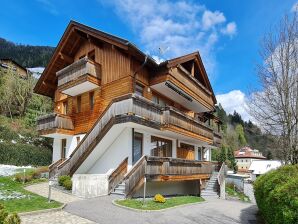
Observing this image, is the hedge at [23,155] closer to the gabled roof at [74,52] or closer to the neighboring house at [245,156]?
the gabled roof at [74,52]

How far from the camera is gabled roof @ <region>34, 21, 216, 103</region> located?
834 inches

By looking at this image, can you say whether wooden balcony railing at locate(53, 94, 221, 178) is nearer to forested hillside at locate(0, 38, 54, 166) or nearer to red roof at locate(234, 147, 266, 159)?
forested hillside at locate(0, 38, 54, 166)

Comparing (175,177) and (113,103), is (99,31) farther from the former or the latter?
(175,177)

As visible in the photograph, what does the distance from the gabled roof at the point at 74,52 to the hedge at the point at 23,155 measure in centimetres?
639

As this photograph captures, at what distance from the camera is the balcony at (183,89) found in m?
23.0

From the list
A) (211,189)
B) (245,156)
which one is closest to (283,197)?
(211,189)

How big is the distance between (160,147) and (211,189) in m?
6.15

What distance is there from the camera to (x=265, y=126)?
1462 cm

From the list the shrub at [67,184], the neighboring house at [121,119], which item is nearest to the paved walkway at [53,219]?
the neighboring house at [121,119]

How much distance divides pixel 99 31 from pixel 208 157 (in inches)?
894

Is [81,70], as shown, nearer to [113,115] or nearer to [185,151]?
[113,115]

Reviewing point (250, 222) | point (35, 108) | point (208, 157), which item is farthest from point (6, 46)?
point (250, 222)

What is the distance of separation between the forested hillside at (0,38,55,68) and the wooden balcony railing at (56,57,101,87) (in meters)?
92.4

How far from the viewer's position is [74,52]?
27531mm
